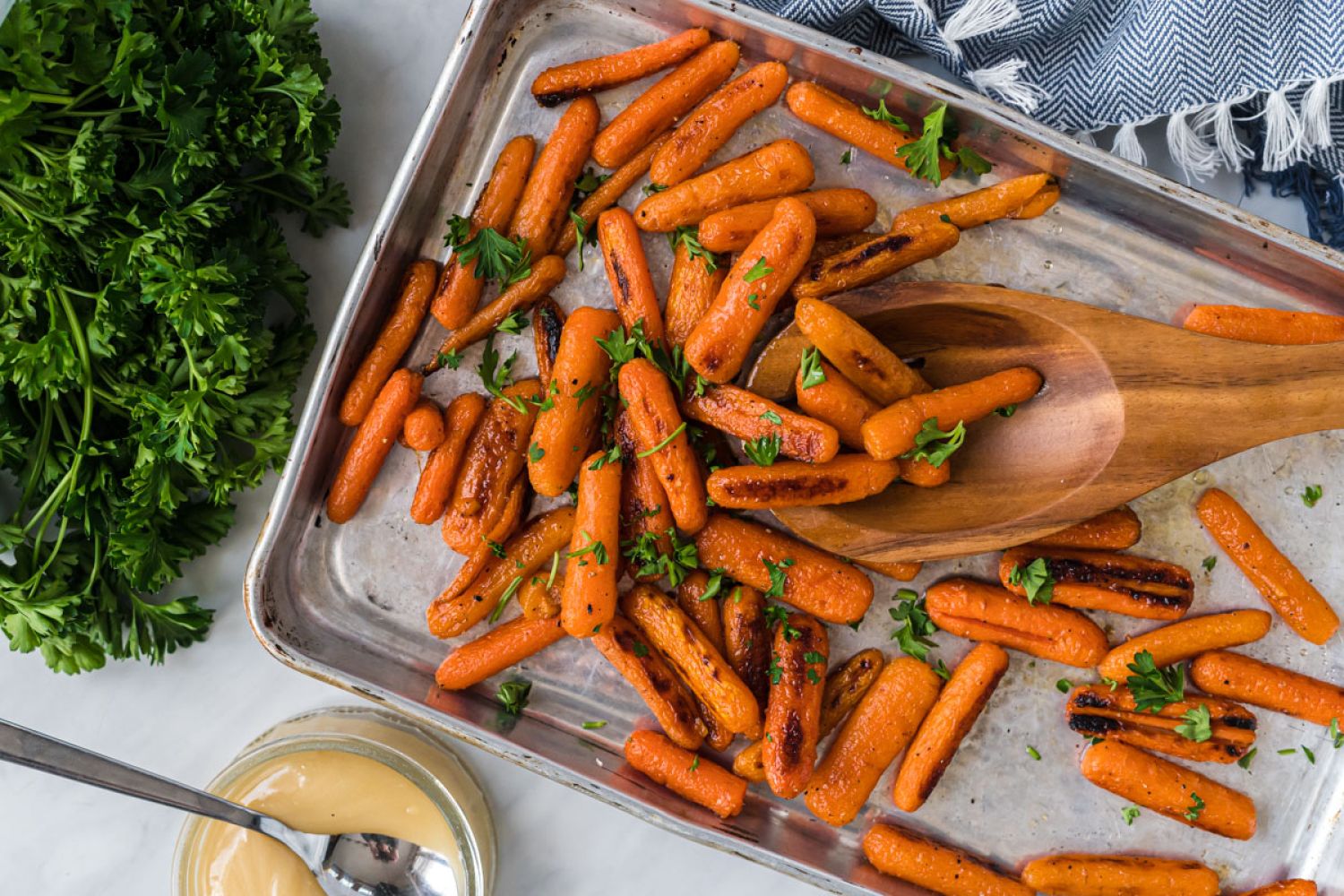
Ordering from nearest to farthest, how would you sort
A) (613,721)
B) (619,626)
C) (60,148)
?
(60,148) → (619,626) → (613,721)

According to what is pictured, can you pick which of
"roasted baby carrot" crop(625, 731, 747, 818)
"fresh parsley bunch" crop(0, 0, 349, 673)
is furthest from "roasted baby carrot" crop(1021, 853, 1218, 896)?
"fresh parsley bunch" crop(0, 0, 349, 673)

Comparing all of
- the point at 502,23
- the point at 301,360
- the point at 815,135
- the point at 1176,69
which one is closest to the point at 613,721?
the point at 301,360

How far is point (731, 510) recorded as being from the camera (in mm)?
2164

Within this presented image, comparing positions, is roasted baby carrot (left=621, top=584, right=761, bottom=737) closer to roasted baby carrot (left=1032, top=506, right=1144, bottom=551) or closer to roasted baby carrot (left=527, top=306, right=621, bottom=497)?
roasted baby carrot (left=527, top=306, right=621, bottom=497)

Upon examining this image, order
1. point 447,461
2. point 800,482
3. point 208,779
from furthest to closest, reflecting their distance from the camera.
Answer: point 208,779, point 447,461, point 800,482

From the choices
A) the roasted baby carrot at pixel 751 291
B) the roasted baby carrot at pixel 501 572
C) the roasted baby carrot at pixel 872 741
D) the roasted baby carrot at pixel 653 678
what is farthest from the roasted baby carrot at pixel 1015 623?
the roasted baby carrot at pixel 501 572

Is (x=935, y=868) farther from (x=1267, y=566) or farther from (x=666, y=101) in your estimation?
(x=666, y=101)

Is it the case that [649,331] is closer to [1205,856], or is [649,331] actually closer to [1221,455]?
[1221,455]

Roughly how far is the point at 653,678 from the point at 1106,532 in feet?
3.19

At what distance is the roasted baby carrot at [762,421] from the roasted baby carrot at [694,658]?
1.30 ft

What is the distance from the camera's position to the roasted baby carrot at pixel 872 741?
2160 millimetres

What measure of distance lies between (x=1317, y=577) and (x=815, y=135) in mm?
1438

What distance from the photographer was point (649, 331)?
2061 millimetres

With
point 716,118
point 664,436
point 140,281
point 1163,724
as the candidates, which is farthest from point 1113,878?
point 140,281
